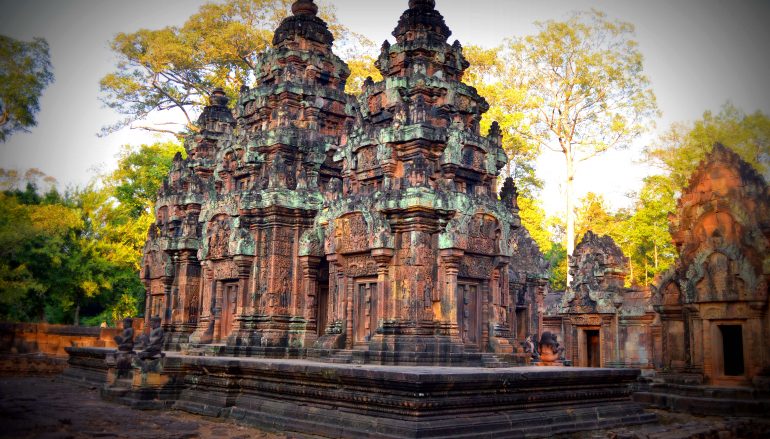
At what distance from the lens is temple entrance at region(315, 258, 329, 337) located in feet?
47.3

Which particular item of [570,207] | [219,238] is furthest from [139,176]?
[570,207]

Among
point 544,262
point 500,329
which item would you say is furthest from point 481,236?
point 544,262

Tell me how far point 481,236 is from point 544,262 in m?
6.92

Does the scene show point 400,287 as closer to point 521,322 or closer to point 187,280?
point 521,322

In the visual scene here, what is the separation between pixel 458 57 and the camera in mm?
12945

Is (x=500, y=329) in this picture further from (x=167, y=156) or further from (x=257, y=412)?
(x=167, y=156)

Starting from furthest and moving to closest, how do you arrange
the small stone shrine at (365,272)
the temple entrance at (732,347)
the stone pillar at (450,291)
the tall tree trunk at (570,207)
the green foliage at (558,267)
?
the green foliage at (558,267) → the tall tree trunk at (570,207) → the temple entrance at (732,347) → the stone pillar at (450,291) → the small stone shrine at (365,272)

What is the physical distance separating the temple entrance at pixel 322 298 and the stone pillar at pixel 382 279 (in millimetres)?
3120

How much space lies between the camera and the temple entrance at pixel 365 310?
11906mm

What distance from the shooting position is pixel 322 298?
14.5 m

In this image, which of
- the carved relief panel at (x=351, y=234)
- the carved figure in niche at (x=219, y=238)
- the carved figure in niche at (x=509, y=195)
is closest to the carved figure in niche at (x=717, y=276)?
the carved figure in niche at (x=509, y=195)

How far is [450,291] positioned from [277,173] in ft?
17.5

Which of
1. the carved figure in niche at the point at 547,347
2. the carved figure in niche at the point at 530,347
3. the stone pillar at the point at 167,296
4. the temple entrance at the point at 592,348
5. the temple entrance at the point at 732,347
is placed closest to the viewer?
the temple entrance at the point at 732,347

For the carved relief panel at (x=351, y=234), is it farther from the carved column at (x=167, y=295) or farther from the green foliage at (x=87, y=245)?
the green foliage at (x=87, y=245)
